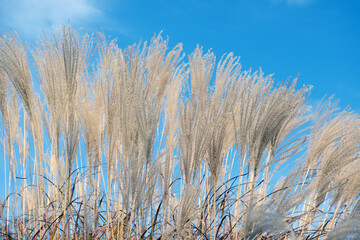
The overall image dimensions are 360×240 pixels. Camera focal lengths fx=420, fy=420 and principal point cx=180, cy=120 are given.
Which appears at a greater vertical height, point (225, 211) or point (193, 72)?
point (193, 72)

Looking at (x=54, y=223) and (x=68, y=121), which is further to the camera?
(x=54, y=223)

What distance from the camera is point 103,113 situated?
364 centimetres

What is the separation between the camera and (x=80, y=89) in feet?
12.1

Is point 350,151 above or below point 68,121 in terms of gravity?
below

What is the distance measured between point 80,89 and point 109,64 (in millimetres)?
363

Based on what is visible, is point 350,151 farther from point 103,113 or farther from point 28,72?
point 28,72

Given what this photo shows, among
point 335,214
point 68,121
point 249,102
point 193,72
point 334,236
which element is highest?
point 193,72

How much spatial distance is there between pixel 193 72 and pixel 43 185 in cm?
156

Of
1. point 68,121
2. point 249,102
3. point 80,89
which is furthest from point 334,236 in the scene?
point 80,89

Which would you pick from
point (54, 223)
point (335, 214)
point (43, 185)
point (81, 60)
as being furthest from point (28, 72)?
point (335, 214)

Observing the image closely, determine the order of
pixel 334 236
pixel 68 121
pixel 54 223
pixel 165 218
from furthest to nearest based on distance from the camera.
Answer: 1. pixel 165 218
2. pixel 54 223
3. pixel 68 121
4. pixel 334 236

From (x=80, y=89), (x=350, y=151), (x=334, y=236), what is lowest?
(x=334, y=236)

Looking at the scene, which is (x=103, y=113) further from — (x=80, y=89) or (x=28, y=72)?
(x=28, y=72)

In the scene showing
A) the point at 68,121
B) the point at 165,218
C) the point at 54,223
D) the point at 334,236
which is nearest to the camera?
the point at 334,236
